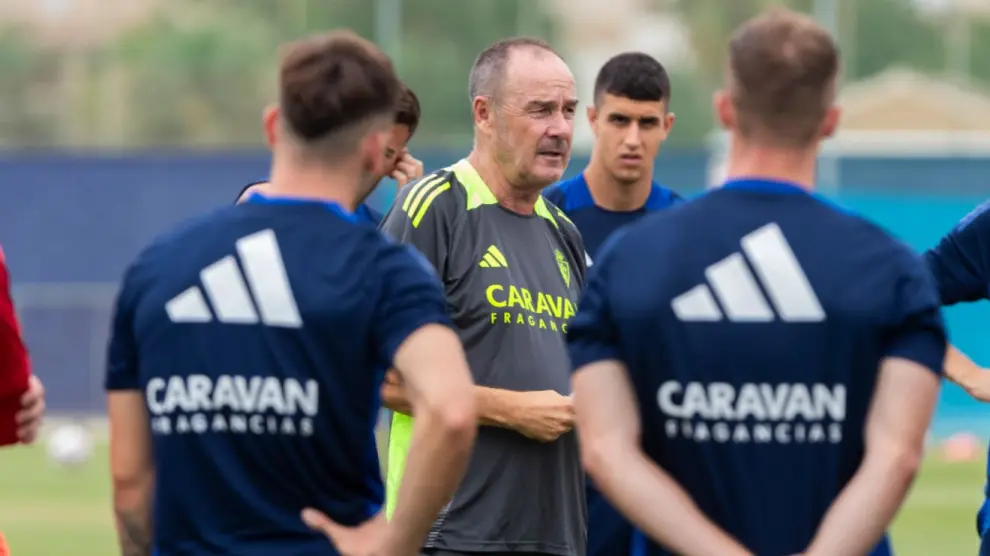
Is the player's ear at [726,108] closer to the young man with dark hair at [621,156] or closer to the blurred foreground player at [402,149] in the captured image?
the blurred foreground player at [402,149]

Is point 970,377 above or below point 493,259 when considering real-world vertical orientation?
below

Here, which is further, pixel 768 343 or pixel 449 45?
pixel 449 45

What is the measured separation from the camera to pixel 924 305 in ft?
13.2

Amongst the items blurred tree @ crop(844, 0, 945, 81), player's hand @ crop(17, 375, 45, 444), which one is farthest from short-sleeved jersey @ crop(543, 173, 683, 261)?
blurred tree @ crop(844, 0, 945, 81)

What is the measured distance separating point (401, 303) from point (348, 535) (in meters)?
0.55

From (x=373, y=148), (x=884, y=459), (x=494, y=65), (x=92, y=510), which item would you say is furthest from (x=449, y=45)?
(x=884, y=459)

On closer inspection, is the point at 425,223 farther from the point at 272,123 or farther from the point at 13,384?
the point at 272,123

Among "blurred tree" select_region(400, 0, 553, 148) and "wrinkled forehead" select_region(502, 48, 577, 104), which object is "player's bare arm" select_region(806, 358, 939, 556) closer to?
"wrinkled forehead" select_region(502, 48, 577, 104)

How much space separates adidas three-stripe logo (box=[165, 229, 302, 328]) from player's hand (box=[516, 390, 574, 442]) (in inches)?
80.4

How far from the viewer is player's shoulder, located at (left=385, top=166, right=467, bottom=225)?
620cm

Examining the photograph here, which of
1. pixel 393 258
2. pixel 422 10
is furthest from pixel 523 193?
pixel 422 10

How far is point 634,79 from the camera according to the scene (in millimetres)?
8148

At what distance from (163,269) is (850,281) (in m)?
1.55

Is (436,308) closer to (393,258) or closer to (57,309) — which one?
(393,258)
